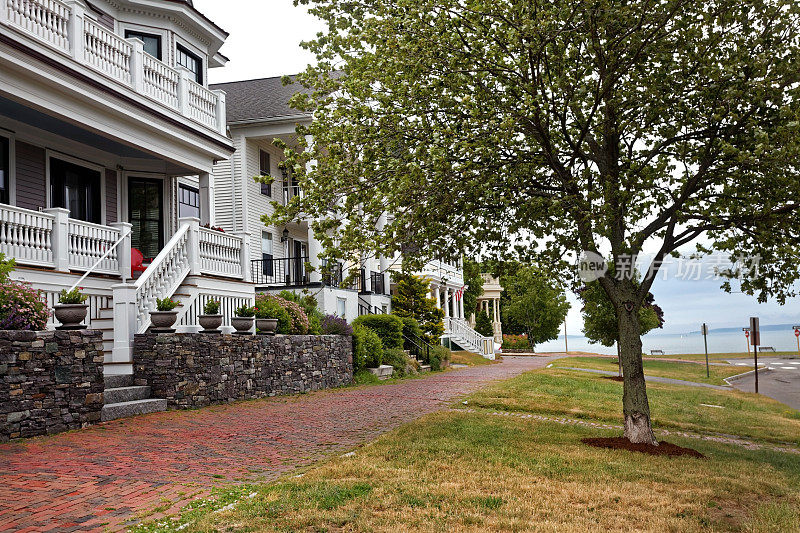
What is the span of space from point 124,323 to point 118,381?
1.08 metres

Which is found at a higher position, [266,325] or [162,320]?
[162,320]

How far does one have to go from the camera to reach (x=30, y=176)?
49.8ft

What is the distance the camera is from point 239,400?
1511 cm

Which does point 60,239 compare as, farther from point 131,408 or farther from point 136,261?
point 131,408

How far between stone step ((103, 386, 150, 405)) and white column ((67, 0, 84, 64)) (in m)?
6.41

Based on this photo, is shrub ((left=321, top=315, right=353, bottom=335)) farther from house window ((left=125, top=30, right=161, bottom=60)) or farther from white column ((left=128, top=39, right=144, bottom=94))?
house window ((left=125, top=30, right=161, bottom=60))

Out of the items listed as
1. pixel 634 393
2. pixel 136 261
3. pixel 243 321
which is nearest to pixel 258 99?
pixel 136 261

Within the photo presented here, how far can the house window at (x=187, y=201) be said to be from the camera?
2100cm

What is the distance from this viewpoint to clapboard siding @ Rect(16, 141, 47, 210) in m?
14.9

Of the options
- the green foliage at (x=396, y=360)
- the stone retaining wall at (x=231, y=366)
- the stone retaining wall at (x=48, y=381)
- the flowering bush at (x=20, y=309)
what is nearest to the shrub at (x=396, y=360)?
the green foliage at (x=396, y=360)

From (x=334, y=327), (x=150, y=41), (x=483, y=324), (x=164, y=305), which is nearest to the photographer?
(x=164, y=305)

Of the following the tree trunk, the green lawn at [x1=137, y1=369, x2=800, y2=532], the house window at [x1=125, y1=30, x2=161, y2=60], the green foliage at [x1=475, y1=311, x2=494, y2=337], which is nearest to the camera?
the green lawn at [x1=137, y1=369, x2=800, y2=532]

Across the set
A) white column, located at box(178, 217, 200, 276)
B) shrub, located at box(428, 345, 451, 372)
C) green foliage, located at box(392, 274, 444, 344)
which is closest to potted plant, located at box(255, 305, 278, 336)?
white column, located at box(178, 217, 200, 276)

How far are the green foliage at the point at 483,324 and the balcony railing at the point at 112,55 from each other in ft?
137
